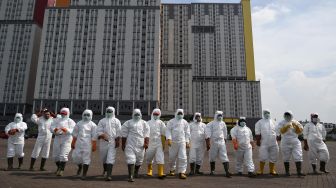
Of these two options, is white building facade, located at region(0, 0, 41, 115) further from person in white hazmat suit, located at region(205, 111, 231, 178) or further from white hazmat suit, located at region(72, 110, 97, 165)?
person in white hazmat suit, located at region(205, 111, 231, 178)

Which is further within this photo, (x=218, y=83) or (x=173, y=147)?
(x=218, y=83)

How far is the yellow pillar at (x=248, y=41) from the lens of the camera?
119 metres

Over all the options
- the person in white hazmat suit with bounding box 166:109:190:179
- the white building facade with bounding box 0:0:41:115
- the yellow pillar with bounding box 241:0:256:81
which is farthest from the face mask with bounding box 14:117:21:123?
the yellow pillar with bounding box 241:0:256:81

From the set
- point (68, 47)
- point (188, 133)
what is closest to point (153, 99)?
point (68, 47)

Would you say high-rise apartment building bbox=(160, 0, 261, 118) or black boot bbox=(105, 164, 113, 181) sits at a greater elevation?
high-rise apartment building bbox=(160, 0, 261, 118)

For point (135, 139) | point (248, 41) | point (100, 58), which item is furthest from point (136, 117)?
point (248, 41)

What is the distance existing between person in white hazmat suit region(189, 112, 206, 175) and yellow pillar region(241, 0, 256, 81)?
369 feet

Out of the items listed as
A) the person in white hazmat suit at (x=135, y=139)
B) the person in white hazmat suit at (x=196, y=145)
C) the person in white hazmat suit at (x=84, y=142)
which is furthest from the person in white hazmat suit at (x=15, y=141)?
the person in white hazmat suit at (x=196, y=145)

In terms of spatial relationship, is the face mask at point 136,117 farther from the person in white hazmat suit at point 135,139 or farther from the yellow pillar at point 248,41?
the yellow pillar at point 248,41

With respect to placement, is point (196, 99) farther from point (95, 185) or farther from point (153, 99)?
point (95, 185)

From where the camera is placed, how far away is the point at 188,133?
1033cm

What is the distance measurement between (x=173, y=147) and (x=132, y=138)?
1.62 meters

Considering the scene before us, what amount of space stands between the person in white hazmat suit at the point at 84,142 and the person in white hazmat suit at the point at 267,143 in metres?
5.89

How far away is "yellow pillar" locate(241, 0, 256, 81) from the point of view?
118812mm
